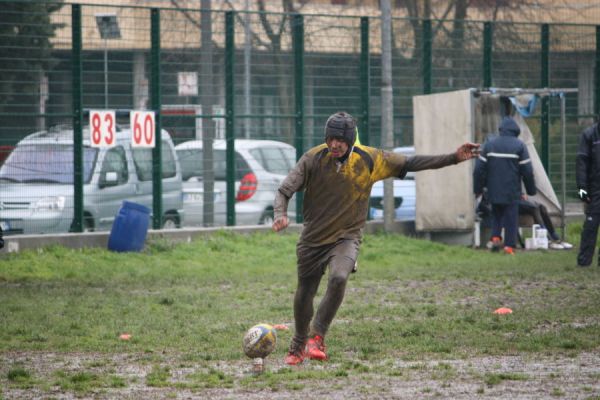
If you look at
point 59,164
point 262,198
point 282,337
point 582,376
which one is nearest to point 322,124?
point 262,198

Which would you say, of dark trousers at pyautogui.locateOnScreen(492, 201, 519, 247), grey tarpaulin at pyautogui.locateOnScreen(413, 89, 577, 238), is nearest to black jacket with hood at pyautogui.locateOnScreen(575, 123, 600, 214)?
dark trousers at pyautogui.locateOnScreen(492, 201, 519, 247)

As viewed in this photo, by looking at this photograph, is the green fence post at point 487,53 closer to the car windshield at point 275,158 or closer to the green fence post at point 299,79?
the green fence post at point 299,79

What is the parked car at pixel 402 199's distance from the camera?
21.4m

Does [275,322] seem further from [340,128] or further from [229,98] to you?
[229,98]

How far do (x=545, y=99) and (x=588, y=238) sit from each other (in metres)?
6.87

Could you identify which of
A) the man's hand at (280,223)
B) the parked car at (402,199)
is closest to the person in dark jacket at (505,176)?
the parked car at (402,199)

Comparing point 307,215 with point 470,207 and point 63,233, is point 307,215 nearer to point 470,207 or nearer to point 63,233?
point 63,233

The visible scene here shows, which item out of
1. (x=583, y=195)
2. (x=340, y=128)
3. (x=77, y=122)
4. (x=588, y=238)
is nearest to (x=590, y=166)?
(x=583, y=195)

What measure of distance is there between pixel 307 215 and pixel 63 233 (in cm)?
A: 886

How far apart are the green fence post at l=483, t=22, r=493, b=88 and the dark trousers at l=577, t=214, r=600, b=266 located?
20.5ft

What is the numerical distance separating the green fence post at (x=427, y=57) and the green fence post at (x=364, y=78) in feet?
4.07

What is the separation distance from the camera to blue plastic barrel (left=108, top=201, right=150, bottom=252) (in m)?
17.2

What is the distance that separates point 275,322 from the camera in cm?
1151

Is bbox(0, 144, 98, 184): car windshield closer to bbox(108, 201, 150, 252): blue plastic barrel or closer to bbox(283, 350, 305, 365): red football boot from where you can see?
bbox(108, 201, 150, 252): blue plastic barrel
